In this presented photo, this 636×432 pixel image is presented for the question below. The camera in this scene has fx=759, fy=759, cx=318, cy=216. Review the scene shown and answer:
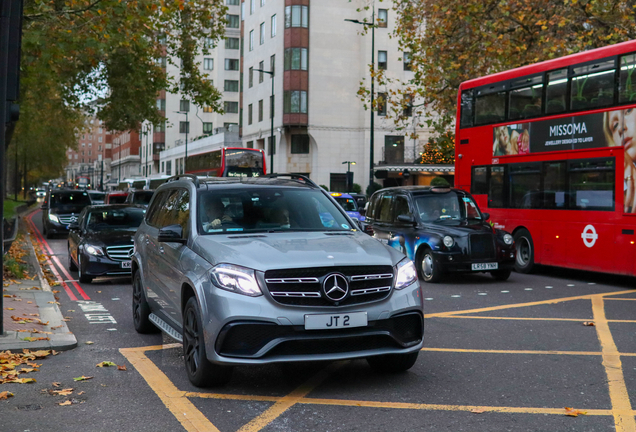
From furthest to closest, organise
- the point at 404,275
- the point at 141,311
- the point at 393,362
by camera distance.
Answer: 1. the point at 141,311
2. the point at 393,362
3. the point at 404,275

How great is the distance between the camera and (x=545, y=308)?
34.7ft

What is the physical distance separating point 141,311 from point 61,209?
22.1 m

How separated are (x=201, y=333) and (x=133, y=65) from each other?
77.3 ft

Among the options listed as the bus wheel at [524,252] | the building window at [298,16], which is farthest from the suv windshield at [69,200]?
the building window at [298,16]

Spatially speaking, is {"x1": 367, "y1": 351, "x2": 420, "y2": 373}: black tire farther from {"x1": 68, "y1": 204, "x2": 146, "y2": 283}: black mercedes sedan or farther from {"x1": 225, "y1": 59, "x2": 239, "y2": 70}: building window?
{"x1": 225, "y1": 59, "x2": 239, "y2": 70}: building window

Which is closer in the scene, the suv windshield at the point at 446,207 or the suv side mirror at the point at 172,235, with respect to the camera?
the suv side mirror at the point at 172,235

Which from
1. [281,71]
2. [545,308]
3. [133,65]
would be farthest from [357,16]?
[545,308]

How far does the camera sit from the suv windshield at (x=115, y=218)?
48.2 ft

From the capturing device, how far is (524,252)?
51.6 ft

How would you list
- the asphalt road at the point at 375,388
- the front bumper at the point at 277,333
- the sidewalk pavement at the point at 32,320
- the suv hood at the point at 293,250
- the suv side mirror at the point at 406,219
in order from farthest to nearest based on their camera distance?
the suv side mirror at the point at 406,219 < the sidewalk pavement at the point at 32,320 < the suv hood at the point at 293,250 < the front bumper at the point at 277,333 < the asphalt road at the point at 375,388

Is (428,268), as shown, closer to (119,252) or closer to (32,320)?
(119,252)

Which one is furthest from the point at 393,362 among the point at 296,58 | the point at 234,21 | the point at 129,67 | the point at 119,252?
the point at 234,21

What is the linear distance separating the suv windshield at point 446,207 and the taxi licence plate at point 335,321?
30.1 feet

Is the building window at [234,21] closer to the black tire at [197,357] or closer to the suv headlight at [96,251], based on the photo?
the suv headlight at [96,251]
